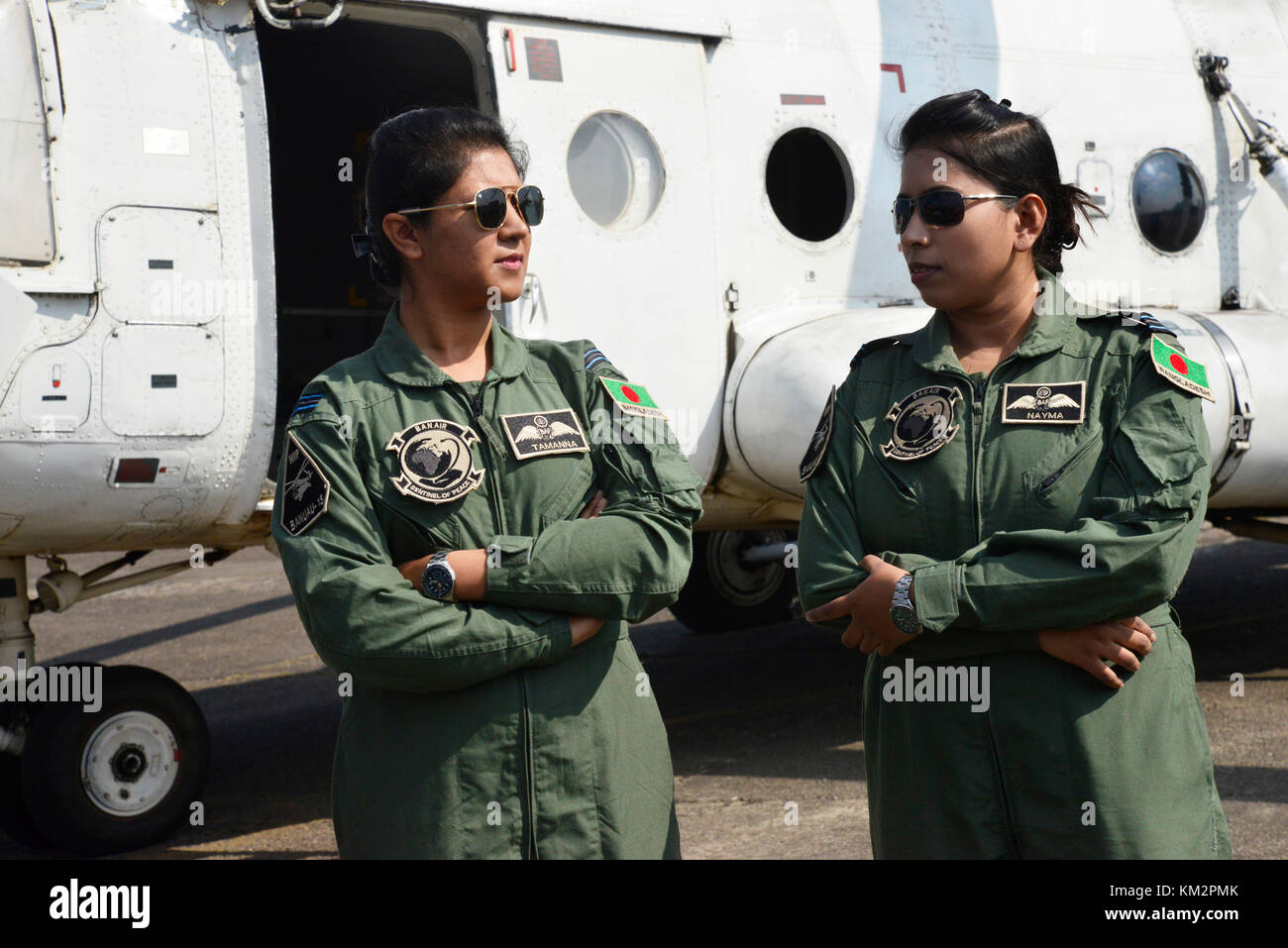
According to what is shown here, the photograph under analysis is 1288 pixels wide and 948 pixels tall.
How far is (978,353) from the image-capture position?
9.40ft

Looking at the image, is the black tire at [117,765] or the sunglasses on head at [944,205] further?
the black tire at [117,765]

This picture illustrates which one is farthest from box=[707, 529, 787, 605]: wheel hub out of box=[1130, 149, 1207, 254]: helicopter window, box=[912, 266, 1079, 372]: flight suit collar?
box=[912, 266, 1079, 372]: flight suit collar

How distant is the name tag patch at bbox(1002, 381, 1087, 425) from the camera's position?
2.71m

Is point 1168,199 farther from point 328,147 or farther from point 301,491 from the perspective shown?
point 301,491

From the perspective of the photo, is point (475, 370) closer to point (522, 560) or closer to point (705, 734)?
point (522, 560)

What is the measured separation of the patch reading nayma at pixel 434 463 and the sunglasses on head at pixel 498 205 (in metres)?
0.41

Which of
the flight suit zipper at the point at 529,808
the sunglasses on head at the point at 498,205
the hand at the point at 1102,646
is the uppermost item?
the sunglasses on head at the point at 498,205

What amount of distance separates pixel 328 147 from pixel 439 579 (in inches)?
235

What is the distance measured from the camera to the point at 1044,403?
8.96 feet

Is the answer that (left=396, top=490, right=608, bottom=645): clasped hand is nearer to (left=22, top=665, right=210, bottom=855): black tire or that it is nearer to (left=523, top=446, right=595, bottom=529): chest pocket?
A: (left=523, top=446, right=595, bottom=529): chest pocket

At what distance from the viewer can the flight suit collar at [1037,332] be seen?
2.79m

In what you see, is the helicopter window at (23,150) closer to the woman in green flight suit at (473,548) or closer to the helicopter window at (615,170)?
the helicopter window at (615,170)

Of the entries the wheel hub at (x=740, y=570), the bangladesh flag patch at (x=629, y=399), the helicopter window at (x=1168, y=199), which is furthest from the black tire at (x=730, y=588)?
the bangladesh flag patch at (x=629, y=399)

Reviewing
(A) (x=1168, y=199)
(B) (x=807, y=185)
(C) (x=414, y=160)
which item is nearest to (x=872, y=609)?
(C) (x=414, y=160)
